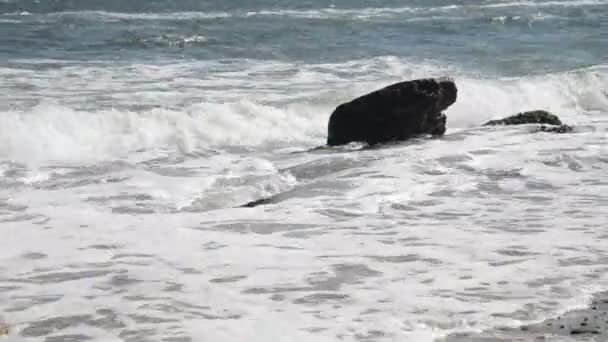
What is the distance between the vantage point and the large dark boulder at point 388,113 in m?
11.2

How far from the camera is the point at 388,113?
11.4 meters

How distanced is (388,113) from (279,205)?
147 inches

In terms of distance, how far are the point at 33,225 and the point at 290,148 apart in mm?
4992

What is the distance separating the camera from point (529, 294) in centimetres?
559

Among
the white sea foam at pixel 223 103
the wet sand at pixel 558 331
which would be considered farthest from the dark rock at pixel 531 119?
the wet sand at pixel 558 331

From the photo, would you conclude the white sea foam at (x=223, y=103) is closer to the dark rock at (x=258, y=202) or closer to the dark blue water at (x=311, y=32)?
the dark blue water at (x=311, y=32)

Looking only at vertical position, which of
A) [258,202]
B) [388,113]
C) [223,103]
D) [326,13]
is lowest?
[258,202]

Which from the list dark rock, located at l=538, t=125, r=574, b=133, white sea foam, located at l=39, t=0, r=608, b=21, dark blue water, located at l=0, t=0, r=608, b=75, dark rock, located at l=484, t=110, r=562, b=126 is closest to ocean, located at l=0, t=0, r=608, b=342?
dark rock, located at l=538, t=125, r=574, b=133

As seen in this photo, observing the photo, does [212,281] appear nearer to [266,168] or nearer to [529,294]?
[529,294]

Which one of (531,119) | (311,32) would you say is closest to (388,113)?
(531,119)

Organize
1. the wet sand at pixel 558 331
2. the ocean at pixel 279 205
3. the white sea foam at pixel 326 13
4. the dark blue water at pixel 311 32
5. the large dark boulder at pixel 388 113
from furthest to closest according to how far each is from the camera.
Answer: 1. the white sea foam at pixel 326 13
2. the dark blue water at pixel 311 32
3. the large dark boulder at pixel 388 113
4. the ocean at pixel 279 205
5. the wet sand at pixel 558 331

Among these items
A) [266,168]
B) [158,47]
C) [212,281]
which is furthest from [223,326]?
[158,47]

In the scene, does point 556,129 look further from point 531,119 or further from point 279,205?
point 279,205

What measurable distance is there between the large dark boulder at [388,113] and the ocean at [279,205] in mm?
209
